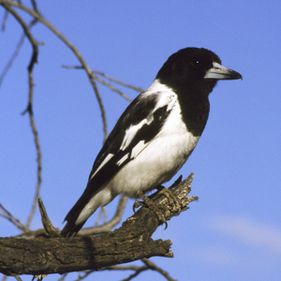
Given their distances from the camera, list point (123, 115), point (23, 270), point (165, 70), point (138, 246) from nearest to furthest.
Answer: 1. point (23, 270)
2. point (138, 246)
3. point (123, 115)
4. point (165, 70)

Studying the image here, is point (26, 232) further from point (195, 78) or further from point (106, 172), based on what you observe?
point (195, 78)

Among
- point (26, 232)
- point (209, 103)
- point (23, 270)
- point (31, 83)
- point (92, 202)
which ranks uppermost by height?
point (209, 103)

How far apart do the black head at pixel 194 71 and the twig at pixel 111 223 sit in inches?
43.9

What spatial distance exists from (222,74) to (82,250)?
1980 mm

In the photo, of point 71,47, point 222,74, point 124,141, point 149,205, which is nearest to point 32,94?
point 71,47

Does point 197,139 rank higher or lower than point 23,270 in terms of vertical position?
higher

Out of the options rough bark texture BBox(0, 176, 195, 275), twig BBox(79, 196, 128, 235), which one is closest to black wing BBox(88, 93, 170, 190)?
twig BBox(79, 196, 128, 235)

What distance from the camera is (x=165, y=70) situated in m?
4.58

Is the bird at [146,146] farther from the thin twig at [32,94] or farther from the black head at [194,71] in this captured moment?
the thin twig at [32,94]

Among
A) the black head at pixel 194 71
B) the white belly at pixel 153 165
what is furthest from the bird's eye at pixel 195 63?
the white belly at pixel 153 165

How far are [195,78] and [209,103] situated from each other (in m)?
0.21

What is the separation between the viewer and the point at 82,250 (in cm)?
310

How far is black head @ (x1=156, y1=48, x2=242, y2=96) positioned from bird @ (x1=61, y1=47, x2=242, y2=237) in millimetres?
33

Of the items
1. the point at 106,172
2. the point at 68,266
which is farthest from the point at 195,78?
the point at 68,266
